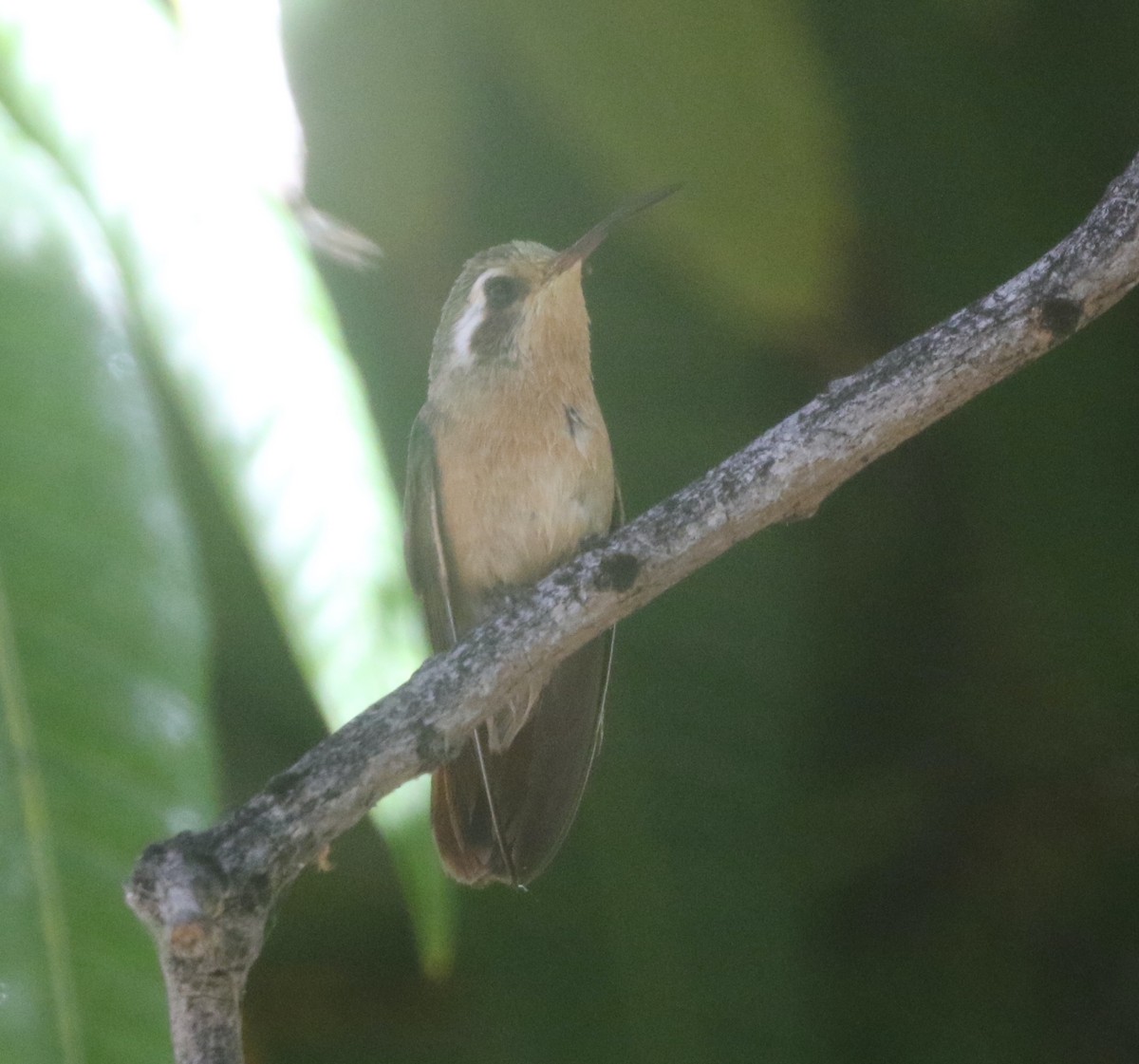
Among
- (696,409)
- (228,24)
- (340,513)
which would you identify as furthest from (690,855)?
(228,24)

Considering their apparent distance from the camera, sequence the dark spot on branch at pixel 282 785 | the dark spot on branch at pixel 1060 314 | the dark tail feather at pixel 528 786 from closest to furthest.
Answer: the dark spot on branch at pixel 282 785 < the dark spot on branch at pixel 1060 314 < the dark tail feather at pixel 528 786

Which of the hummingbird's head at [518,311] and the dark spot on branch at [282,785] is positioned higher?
the hummingbird's head at [518,311]

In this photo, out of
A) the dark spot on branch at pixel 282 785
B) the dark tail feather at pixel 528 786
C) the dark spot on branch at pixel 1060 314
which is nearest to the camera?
the dark spot on branch at pixel 282 785

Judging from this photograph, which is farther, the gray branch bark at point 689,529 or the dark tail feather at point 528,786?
the dark tail feather at point 528,786

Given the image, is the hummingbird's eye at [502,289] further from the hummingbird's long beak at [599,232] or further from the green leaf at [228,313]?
the green leaf at [228,313]

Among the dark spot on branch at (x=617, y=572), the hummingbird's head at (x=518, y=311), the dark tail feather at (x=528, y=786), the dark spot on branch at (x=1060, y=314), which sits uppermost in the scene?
the hummingbird's head at (x=518, y=311)

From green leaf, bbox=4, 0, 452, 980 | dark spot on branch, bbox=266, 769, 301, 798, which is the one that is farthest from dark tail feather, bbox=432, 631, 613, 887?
dark spot on branch, bbox=266, 769, 301, 798

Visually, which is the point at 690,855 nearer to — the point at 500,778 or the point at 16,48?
the point at 500,778

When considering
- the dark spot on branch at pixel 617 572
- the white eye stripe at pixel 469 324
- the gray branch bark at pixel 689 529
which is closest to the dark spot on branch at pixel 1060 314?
the gray branch bark at pixel 689 529
